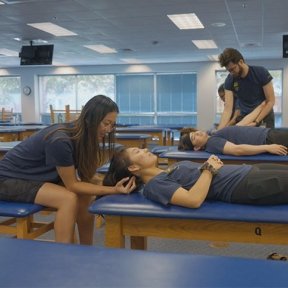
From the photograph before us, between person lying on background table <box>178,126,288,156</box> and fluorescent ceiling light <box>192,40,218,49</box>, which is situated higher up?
fluorescent ceiling light <box>192,40,218,49</box>

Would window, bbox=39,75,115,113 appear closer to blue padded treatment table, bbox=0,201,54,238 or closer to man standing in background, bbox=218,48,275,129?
man standing in background, bbox=218,48,275,129

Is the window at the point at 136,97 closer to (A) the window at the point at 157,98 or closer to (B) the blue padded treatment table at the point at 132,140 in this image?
(A) the window at the point at 157,98

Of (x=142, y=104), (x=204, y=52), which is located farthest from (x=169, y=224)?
(x=142, y=104)

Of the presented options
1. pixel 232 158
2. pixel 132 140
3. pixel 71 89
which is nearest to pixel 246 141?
pixel 232 158

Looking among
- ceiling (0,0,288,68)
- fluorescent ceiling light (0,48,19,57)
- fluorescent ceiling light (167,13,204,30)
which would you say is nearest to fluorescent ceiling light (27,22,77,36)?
ceiling (0,0,288,68)

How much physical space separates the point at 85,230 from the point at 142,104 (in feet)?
33.7

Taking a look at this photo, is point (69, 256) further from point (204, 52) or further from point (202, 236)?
point (204, 52)

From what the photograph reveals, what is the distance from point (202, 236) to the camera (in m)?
1.57

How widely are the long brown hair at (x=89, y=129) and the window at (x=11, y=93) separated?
12005 millimetres

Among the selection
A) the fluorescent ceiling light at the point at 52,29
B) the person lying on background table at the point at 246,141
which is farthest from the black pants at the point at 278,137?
the fluorescent ceiling light at the point at 52,29

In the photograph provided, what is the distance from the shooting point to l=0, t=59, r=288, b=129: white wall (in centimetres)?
1117

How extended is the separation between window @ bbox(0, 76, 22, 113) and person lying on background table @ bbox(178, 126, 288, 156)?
11.3 meters

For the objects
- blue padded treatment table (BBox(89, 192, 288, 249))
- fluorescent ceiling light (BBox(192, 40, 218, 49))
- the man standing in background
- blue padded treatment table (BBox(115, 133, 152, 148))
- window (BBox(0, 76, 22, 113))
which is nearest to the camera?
blue padded treatment table (BBox(89, 192, 288, 249))

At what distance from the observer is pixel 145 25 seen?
6652 millimetres
